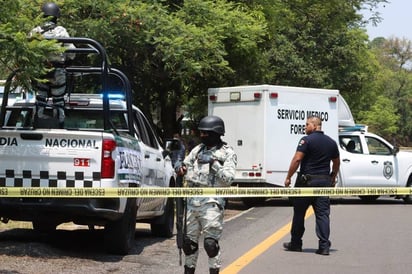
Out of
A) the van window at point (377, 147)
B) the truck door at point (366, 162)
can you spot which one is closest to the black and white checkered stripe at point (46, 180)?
the truck door at point (366, 162)

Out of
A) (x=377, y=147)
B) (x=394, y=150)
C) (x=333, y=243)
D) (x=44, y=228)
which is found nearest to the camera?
(x=44, y=228)

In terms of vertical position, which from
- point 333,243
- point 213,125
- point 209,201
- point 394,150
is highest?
point 213,125

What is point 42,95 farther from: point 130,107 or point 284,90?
point 284,90

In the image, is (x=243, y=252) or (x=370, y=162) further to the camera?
(x=370, y=162)

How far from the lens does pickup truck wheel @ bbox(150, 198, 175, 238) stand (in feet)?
36.4

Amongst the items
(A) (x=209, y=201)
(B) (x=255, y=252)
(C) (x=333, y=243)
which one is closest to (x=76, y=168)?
(A) (x=209, y=201)

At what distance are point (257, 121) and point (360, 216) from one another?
3547 millimetres

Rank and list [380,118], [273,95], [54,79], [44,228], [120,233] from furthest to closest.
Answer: [380,118] < [273,95] < [44,228] < [54,79] < [120,233]

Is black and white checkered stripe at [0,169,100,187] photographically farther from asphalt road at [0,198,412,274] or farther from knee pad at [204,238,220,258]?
knee pad at [204,238,220,258]

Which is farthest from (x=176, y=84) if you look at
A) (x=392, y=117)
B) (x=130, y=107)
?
(x=392, y=117)

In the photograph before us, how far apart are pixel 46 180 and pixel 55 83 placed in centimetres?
142

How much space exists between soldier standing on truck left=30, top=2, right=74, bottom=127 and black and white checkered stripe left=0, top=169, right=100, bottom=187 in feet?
3.15

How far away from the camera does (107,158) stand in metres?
8.22

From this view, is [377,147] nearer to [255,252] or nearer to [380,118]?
[255,252]
